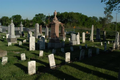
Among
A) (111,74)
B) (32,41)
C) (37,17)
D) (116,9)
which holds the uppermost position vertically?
(37,17)

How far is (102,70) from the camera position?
688 cm

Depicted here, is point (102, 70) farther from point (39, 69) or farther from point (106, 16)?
point (106, 16)

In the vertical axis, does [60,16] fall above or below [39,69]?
above

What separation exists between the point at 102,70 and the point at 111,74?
1.94 ft

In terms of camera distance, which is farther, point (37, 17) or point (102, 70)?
point (37, 17)

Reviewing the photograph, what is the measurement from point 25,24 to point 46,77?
6466cm

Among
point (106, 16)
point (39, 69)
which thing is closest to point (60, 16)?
point (106, 16)

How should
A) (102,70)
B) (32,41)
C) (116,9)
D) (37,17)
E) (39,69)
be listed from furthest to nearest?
(37,17) < (116,9) < (32,41) < (39,69) < (102,70)

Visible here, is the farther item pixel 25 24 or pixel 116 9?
pixel 25 24

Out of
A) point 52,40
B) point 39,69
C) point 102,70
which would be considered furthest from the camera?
point 52,40

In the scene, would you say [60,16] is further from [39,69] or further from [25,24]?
[39,69]

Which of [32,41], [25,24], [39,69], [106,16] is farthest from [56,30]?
[25,24]

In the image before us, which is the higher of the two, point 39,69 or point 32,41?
point 32,41

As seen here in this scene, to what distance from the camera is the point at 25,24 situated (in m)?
67.3
